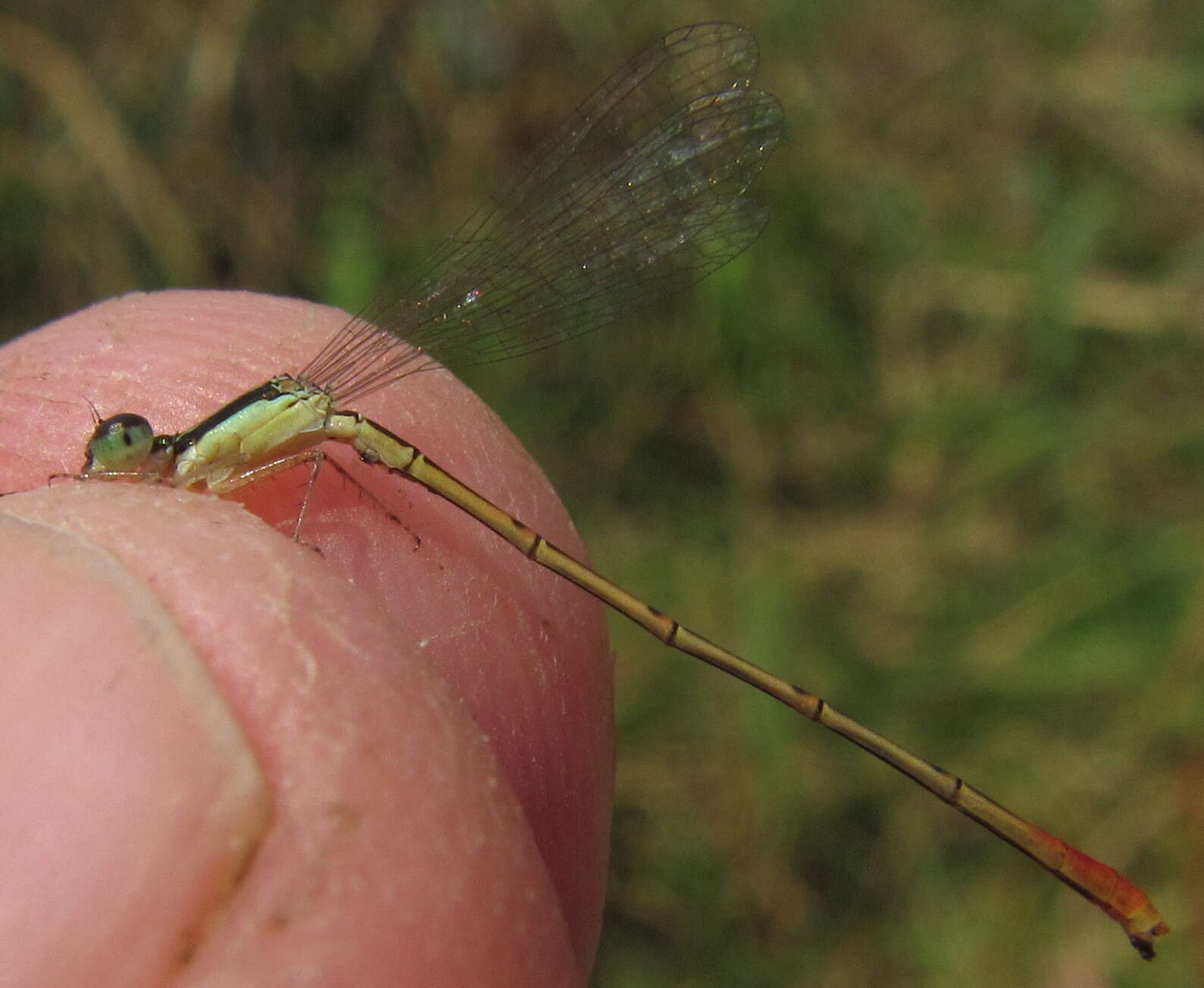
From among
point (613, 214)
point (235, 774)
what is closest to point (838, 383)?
point (613, 214)

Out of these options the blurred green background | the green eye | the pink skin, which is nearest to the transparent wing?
the green eye

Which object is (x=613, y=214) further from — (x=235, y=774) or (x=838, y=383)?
(x=235, y=774)

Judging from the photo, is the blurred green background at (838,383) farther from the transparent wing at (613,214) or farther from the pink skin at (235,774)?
the pink skin at (235,774)

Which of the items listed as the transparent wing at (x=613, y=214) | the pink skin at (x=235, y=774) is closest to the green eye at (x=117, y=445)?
the pink skin at (x=235, y=774)

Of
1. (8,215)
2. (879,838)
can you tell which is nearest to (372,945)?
(879,838)

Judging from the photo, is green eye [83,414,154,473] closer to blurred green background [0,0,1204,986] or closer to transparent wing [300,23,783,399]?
transparent wing [300,23,783,399]

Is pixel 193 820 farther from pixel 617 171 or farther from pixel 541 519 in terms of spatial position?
pixel 617 171
